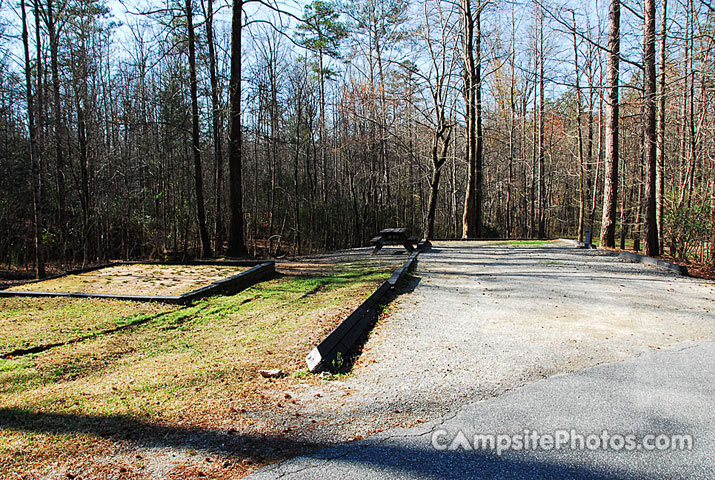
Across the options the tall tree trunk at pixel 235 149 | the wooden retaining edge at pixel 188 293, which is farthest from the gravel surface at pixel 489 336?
the tall tree trunk at pixel 235 149

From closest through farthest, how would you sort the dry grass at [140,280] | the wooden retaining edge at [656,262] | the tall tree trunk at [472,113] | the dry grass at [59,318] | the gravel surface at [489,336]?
the gravel surface at [489,336], the dry grass at [59,318], the dry grass at [140,280], the wooden retaining edge at [656,262], the tall tree trunk at [472,113]

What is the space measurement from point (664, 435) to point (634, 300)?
4.19 metres

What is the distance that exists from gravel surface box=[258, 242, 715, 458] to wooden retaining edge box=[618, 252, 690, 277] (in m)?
0.24

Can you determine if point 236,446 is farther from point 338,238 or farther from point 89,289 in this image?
point 338,238

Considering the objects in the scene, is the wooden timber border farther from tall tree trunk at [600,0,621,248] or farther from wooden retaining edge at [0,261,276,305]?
tall tree trunk at [600,0,621,248]

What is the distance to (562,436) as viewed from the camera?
2.48m

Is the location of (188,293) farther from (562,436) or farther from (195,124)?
(195,124)

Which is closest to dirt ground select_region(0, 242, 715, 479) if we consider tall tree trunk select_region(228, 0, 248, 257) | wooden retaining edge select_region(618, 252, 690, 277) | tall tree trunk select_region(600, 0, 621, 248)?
wooden retaining edge select_region(618, 252, 690, 277)

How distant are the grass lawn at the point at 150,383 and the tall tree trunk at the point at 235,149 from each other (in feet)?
15.1

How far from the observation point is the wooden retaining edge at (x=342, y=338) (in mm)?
3678

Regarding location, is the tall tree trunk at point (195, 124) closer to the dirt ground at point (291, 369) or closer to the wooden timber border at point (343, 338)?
the dirt ground at point (291, 369)

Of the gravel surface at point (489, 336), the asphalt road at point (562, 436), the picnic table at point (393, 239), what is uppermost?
the picnic table at point (393, 239)

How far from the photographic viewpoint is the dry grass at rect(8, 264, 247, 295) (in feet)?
22.9

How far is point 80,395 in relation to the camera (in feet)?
10.8
